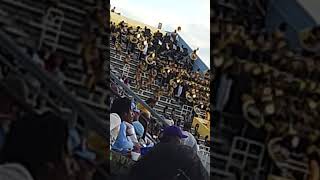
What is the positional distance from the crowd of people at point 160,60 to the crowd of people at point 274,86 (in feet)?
9.30

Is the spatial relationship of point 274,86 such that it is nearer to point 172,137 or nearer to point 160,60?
point 172,137

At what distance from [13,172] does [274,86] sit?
2.38 ft

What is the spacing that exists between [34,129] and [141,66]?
3.28 meters

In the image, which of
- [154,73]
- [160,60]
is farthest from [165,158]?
[160,60]

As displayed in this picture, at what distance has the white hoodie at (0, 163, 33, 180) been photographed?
1368 mm

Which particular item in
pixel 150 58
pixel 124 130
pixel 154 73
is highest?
pixel 150 58

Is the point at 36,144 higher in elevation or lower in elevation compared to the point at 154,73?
lower

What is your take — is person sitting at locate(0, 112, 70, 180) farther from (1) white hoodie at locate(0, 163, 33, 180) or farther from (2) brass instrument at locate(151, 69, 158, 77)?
(2) brass instrument at locate(151, 69, 158, 77)

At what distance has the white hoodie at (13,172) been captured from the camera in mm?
1368

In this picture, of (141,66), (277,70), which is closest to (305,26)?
(277,70)

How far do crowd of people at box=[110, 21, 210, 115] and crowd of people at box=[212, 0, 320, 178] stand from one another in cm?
284

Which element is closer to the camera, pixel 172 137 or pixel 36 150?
pixel 36 150

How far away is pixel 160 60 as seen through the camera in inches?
195

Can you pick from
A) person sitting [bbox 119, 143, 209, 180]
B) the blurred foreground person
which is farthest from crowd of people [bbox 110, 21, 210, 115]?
person sitting [bbox 119, 143, 209, 180]
